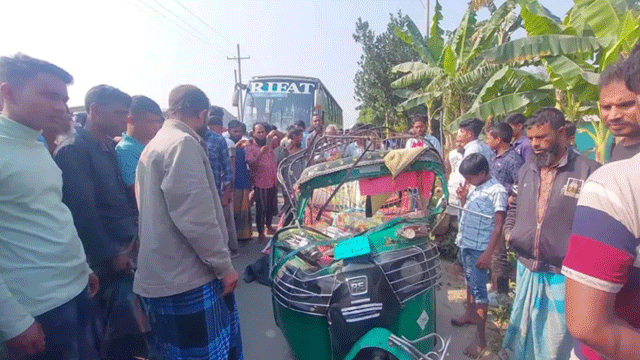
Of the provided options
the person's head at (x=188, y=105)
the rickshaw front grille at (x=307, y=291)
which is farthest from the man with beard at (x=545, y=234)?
the person's head at (x=188, y=105)

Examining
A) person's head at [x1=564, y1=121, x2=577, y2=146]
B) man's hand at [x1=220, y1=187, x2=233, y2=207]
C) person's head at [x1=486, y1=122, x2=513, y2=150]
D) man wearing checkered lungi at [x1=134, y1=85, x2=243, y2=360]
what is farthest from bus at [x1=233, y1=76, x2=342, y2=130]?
man wearing checkered lungi at [x1=134, y1=85, x2=243, y2=360]

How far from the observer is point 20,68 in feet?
5.83

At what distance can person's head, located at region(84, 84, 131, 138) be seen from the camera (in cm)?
256

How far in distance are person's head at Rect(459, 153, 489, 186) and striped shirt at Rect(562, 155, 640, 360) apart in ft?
6.68

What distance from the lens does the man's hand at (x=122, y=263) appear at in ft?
7.76

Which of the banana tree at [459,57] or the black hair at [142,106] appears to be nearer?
the black hair at [142,106]

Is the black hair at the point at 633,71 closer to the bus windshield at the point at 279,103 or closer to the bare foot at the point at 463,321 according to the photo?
the bare foot at the point at 463,321

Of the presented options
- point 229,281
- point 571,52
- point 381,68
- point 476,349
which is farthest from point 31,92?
point 381,68

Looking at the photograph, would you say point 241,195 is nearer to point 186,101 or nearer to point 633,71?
point 186,101

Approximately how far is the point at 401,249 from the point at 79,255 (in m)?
1.79

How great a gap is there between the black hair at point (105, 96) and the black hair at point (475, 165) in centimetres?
270

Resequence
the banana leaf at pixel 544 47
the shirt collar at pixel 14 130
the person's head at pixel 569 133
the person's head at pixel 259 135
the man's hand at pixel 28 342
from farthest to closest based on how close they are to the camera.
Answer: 1. the person's head at pixel 259 135
2. the banana leaf at pixel 544 47
3. the person's head at pixel 569 133
4. the shirt collar at pixel 14 130
5. the man's hand at pixel 28 342

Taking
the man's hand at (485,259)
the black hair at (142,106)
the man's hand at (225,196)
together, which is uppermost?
the black hair at (142,106)

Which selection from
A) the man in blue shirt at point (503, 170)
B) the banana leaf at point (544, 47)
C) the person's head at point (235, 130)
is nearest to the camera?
the man in blue shirt at point (503, 170)
